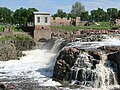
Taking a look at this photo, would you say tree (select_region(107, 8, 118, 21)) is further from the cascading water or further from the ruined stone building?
the cascading water

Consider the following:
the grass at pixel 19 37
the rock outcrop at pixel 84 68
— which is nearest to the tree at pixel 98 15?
the grass at pixel 19 37

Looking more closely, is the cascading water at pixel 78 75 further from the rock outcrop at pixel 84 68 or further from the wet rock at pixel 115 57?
the wet rock at pixel 115 57

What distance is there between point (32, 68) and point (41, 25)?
2439 cm

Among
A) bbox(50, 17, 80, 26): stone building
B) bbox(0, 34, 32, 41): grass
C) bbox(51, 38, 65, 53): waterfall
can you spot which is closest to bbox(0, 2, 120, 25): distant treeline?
bbox(50, 17, 80, 26): stone building

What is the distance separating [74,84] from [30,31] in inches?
1368

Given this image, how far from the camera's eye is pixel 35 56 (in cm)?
5231

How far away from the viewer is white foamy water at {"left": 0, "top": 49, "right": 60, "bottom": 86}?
36.8 meters

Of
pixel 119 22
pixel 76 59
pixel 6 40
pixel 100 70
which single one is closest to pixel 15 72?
pixel 76 59

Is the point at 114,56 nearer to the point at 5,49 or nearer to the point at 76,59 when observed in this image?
the point at 76,59

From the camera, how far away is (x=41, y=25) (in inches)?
2596

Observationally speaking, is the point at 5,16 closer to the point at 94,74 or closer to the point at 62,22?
the point at 62,22

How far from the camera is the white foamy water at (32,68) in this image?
36.8 meters

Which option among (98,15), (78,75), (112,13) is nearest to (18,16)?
(98,15)

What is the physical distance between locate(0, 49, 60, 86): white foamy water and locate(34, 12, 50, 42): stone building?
10.7 metres
